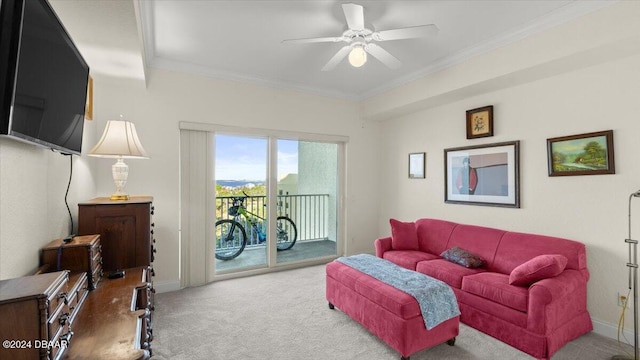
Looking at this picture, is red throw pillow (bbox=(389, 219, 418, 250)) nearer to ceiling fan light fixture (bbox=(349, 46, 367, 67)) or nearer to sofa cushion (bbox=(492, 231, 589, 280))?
sofa cushion (bbox=(492, 231, 589, 280))

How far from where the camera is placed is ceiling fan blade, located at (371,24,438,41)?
2.18m

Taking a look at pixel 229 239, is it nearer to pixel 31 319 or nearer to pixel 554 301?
pixel 31 319

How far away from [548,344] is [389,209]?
2.98m

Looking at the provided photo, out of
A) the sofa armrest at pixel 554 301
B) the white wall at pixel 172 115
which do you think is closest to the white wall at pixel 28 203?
the white wall at pixel 172 115

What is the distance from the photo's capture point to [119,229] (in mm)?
2139

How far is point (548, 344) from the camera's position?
214 cm

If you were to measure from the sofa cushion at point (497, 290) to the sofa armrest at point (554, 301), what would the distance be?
0.25 ft

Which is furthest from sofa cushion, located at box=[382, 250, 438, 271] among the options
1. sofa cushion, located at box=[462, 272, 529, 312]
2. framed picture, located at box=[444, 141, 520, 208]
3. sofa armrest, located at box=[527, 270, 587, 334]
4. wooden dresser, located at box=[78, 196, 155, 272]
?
wooden dresser, located at box=[78, 196, 155, 272]

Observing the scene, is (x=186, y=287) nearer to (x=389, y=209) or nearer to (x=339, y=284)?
(x=339, y=284)

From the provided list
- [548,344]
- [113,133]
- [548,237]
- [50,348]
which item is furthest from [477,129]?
[50,348]

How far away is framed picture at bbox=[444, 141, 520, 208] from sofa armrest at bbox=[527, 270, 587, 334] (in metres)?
1.01

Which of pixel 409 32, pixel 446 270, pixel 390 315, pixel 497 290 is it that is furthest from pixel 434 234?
pixel 409 32

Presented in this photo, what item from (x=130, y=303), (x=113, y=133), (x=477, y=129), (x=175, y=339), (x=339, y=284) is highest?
(x=477, y=129)

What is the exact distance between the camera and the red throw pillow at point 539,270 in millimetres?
2307
